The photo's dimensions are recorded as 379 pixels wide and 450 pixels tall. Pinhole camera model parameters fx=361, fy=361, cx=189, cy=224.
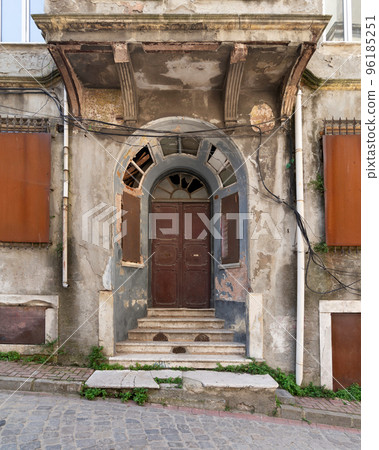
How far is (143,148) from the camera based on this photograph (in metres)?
7.19

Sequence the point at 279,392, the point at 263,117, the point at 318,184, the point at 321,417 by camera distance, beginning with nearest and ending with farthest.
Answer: the point at 321,417, the point at 279,392, the point at 318,184, the point at 263,117

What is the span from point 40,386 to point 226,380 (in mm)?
2768

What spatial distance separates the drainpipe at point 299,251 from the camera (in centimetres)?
599

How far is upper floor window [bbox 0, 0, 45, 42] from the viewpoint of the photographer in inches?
272

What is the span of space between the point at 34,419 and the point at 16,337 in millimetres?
2139

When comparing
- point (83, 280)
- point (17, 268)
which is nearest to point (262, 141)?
point (83, 280)

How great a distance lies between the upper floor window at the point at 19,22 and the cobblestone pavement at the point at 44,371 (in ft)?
19.4

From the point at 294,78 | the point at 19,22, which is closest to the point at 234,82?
the point at 294,78

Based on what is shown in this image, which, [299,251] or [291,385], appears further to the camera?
[299,251]

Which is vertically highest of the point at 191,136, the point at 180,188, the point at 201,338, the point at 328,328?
the point at 191,136

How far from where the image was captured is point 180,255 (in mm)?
8469

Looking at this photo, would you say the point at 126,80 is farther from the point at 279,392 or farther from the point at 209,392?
the point at 279,392

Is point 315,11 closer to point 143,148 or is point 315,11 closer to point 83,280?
point 143,148

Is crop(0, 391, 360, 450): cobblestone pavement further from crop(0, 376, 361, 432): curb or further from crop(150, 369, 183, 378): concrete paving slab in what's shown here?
crop(150, 369, 183, 378): concrete paving slab
